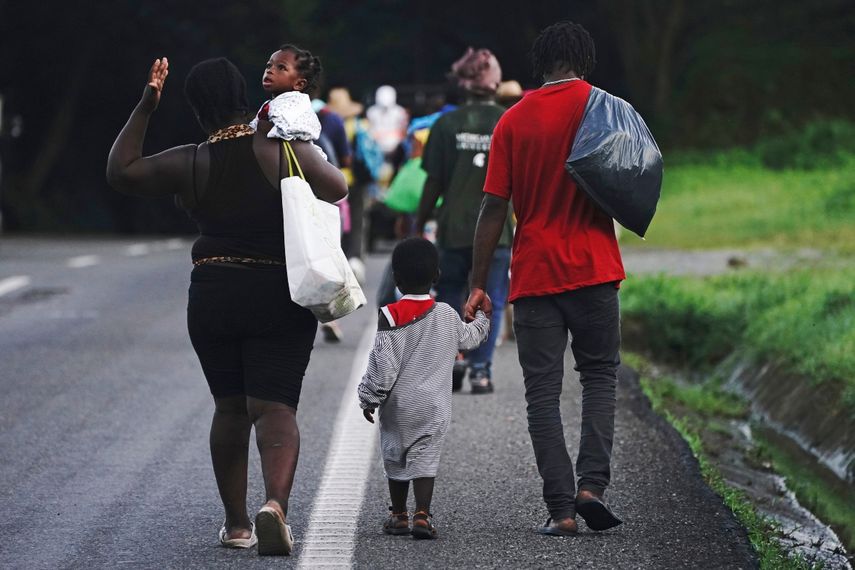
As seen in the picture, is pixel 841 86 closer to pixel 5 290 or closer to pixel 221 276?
pixel 5 290

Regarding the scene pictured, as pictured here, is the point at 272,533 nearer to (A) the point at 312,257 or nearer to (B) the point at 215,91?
(A) the point at 312,257

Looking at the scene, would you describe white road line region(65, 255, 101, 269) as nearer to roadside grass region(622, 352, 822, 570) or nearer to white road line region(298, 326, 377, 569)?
roadside grass region(622, 352, 822, 570)

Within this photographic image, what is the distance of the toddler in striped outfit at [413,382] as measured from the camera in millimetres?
6066

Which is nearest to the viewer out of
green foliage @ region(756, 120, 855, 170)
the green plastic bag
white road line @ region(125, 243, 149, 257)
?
the green plastic bag

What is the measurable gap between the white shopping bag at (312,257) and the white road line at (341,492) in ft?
2.62

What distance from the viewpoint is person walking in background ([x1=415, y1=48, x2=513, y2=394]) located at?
377 inches

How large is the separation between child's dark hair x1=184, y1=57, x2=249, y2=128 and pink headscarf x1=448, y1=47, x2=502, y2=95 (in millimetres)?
3844

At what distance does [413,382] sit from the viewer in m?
6.10

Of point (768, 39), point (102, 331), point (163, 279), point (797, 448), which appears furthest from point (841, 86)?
point (797, 448)

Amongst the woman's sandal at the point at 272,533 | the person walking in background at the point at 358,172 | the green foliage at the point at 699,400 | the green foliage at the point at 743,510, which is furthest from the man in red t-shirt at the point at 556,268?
the person walking in background at the point at 358,172

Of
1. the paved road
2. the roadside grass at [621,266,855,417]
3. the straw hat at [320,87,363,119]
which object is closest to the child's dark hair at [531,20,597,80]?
the paved road

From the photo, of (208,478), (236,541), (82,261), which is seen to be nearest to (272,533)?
(236,541)

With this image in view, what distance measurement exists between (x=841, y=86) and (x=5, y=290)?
82.6 ft

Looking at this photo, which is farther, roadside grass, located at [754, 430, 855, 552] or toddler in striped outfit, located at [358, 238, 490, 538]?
roadside grass, located at [754, 430, 855, 552]
